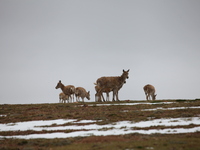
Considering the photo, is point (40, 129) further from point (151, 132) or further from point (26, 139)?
point (151, 132)

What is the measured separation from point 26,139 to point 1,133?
334cm

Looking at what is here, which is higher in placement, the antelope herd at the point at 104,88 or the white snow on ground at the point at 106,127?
the antelope herd at the point at 104,88

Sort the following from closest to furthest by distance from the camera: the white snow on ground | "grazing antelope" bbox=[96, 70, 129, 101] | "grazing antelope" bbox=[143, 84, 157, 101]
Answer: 1. the white snow on ground
2. "grazing antelope" bbox=[96, 70, 129, 101]
3. "grazing antelope" bbox=[143, 84, 157, 101]

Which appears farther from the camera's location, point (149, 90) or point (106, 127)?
point (149, 90)

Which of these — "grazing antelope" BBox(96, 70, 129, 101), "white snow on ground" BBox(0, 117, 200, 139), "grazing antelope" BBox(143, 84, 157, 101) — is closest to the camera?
"white snow on ground" BBox(0, 117, 200, 139)

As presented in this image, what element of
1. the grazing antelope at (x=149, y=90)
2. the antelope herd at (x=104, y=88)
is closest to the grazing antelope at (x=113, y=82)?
the antelope herd at (x=104, y=88)

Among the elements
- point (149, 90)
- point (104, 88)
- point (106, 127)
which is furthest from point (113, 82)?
point (106, 127)

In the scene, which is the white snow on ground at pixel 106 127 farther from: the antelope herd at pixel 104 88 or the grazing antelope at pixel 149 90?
the grazing antelope at pixel 149 90

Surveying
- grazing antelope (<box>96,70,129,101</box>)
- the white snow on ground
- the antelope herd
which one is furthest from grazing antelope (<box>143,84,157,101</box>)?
the white snow on ground

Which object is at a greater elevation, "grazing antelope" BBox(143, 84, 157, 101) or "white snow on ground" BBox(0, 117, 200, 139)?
"grazing antelope" BBox(143, 84, 157, 101)

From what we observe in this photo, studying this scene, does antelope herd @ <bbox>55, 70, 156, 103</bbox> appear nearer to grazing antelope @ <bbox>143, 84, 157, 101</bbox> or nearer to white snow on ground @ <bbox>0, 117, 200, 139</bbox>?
grazing antelope @ <bbox>143, 84, 157, 101</bbox>

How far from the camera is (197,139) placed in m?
15.6

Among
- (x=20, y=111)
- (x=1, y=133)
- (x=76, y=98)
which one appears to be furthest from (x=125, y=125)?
(x=76, y=98)

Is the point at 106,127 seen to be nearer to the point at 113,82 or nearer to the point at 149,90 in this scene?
the point at 113,82
